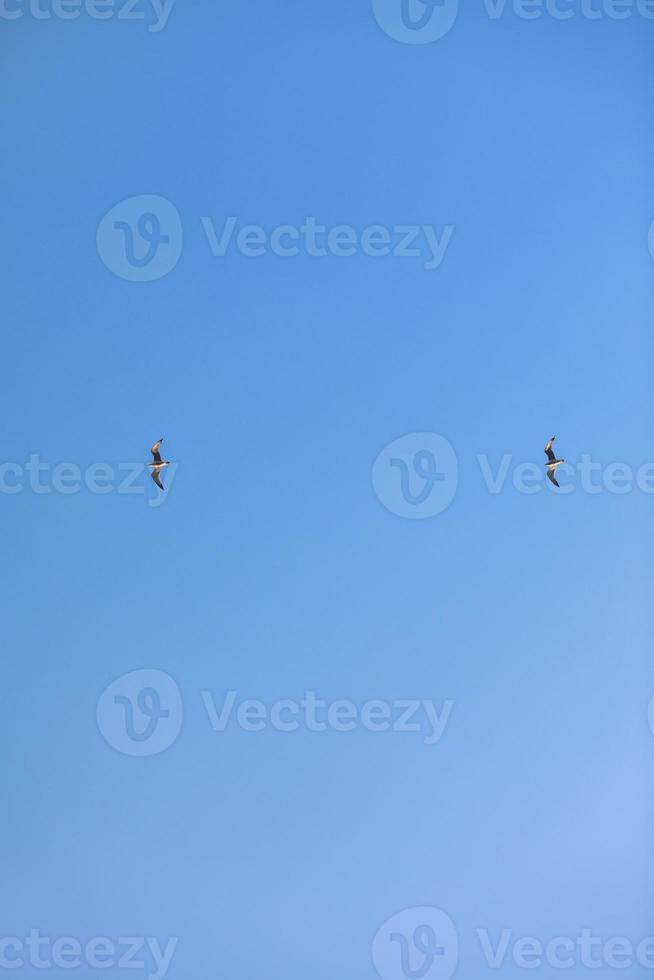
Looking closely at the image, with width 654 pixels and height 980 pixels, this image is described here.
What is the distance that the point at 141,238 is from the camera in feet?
6.96

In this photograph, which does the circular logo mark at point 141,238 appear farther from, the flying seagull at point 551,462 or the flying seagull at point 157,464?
the flying seagull at point 551,462

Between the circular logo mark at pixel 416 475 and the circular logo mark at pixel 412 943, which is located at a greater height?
the circular logo mark at pixel 416 475

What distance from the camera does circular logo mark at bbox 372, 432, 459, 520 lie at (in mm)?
2129

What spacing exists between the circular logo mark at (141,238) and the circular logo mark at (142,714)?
2.65 ft

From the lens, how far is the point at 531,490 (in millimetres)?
2137

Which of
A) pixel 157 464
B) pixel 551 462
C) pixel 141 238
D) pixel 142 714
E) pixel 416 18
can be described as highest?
pixel 416 18

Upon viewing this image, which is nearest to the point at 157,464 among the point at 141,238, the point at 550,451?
the point at 141,238

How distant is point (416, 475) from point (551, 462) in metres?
0.27

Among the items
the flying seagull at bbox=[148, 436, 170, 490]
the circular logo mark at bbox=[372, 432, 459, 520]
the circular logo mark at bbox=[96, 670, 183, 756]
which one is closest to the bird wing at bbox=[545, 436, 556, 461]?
the circular logo mark at bbox=[372, 432, 459, 520]

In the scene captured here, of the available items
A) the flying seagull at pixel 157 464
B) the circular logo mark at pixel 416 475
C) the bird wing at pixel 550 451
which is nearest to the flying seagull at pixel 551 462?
the bird wing at pixel 550 451

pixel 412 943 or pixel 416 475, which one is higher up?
pixel 416 475

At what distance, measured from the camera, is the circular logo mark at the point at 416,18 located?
83.2 inches

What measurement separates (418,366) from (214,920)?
1188mm

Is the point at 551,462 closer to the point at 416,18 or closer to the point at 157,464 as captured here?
the point at 157,464
